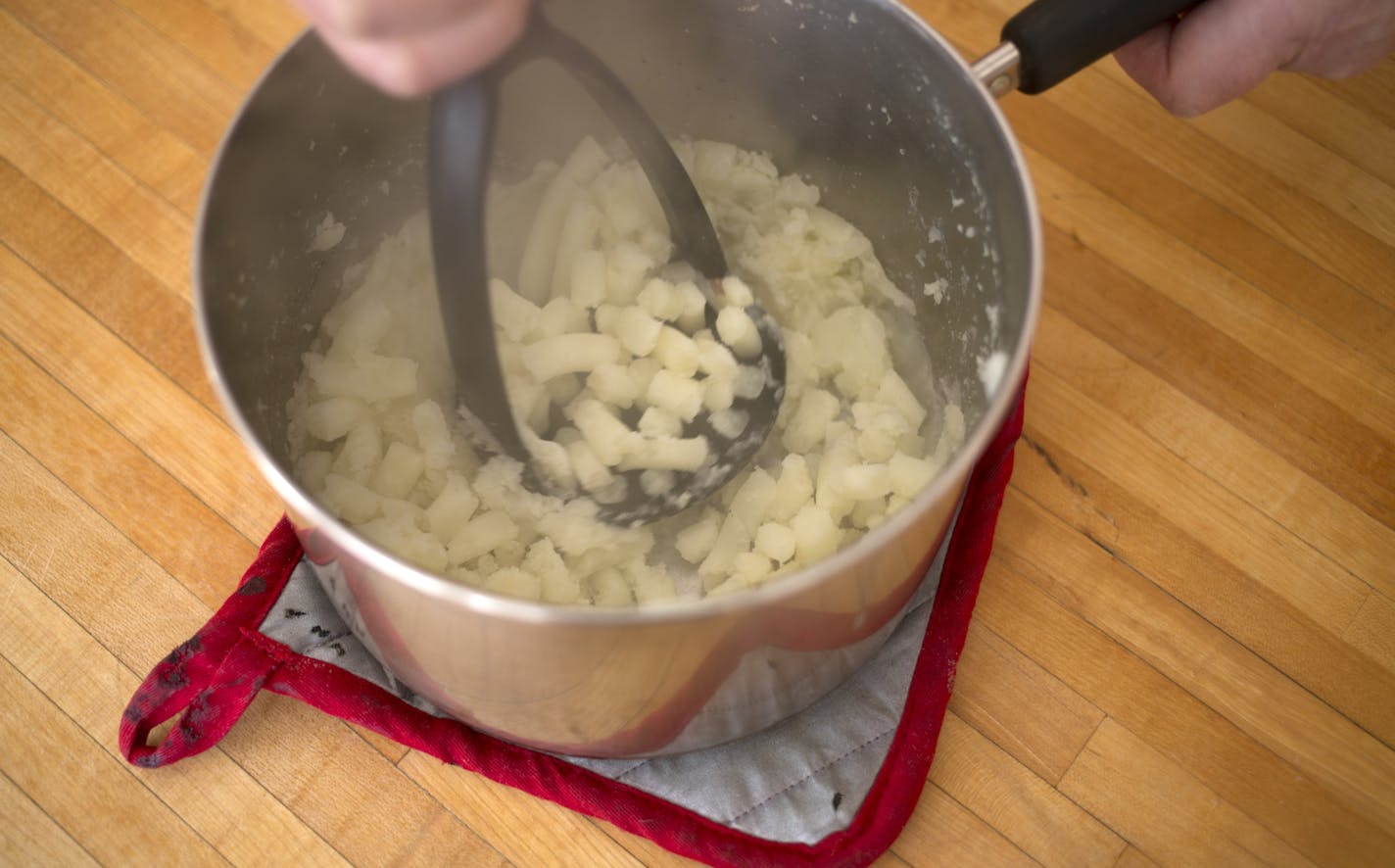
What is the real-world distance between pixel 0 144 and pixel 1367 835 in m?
1.08

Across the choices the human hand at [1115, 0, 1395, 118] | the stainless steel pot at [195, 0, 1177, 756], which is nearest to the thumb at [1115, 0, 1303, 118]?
the human hand at [1115, 0, 1395, 118]

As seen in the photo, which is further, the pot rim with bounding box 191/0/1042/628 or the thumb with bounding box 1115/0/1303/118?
the thumb with bounding box 1115/0/1303/118

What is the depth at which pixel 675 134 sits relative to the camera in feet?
2.96

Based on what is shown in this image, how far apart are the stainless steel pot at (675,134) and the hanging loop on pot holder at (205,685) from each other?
74mm

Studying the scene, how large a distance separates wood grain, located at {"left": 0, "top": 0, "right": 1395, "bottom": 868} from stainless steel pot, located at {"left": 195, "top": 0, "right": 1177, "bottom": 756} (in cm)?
10

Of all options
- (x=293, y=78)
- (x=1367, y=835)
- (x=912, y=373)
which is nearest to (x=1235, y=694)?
(x=1367, y=835)

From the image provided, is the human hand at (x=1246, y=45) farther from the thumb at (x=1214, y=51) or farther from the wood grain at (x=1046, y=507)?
the wood grain at (x=1046, y=507)

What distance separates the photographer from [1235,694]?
76 centimetres

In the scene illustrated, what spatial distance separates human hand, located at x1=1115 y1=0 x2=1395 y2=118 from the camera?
712mm

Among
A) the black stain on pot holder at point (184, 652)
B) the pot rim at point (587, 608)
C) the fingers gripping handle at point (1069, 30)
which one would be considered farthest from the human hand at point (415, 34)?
the black stain on pot holder at point (184, 652)

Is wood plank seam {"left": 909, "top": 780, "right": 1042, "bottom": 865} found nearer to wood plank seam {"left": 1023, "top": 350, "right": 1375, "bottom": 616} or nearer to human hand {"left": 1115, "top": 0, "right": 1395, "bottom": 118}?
wood plank seam {"left": 1023, "top": 350, "right": 1375, "bottom": 616}

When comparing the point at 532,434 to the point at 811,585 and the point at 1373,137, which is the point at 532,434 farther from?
the point at 1373,137

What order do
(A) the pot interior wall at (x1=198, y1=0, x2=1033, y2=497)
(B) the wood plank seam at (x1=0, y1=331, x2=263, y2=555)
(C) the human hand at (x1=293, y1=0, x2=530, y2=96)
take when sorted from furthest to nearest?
1. (B) the wood plank seam at (x1=0, y1=331, x2=263, y2=555)
2. (A) the pot interior wall at (x1=198, y1=0, x2=1033, y2=497)
3. (C) the human hand at (x1=293, y1=0, x2=530, y2=96)

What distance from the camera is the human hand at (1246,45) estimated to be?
712mm
